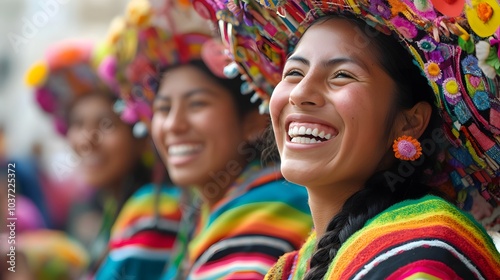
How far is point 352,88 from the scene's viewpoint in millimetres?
2006

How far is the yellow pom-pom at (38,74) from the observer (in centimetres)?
429

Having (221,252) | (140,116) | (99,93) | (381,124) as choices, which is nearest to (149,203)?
(140,116)

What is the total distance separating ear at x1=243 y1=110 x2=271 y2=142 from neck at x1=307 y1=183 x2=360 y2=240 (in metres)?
1.05

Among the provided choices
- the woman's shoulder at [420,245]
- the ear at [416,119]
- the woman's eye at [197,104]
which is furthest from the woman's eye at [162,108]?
the woman's shoulder at [420,245]

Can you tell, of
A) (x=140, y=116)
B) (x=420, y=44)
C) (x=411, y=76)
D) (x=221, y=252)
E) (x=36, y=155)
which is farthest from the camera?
(x=36, y=155)

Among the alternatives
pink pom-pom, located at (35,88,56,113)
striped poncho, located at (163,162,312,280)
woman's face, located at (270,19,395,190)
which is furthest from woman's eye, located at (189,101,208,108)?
pink pom-pom, located at (35,88,56,113)

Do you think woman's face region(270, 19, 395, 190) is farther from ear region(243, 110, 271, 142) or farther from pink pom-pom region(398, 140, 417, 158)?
ear region(243, 110, 271, 142)

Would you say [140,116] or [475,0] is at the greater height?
[475,0]

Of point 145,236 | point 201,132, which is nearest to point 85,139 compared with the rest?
point 145,236

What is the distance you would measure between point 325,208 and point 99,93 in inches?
92.0

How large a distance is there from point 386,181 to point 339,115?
197 mm

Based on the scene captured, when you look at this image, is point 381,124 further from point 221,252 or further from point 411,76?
point 221,252

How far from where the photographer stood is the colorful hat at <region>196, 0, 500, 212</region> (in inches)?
70.4

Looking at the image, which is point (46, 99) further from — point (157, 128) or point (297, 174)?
point (297, 174)
